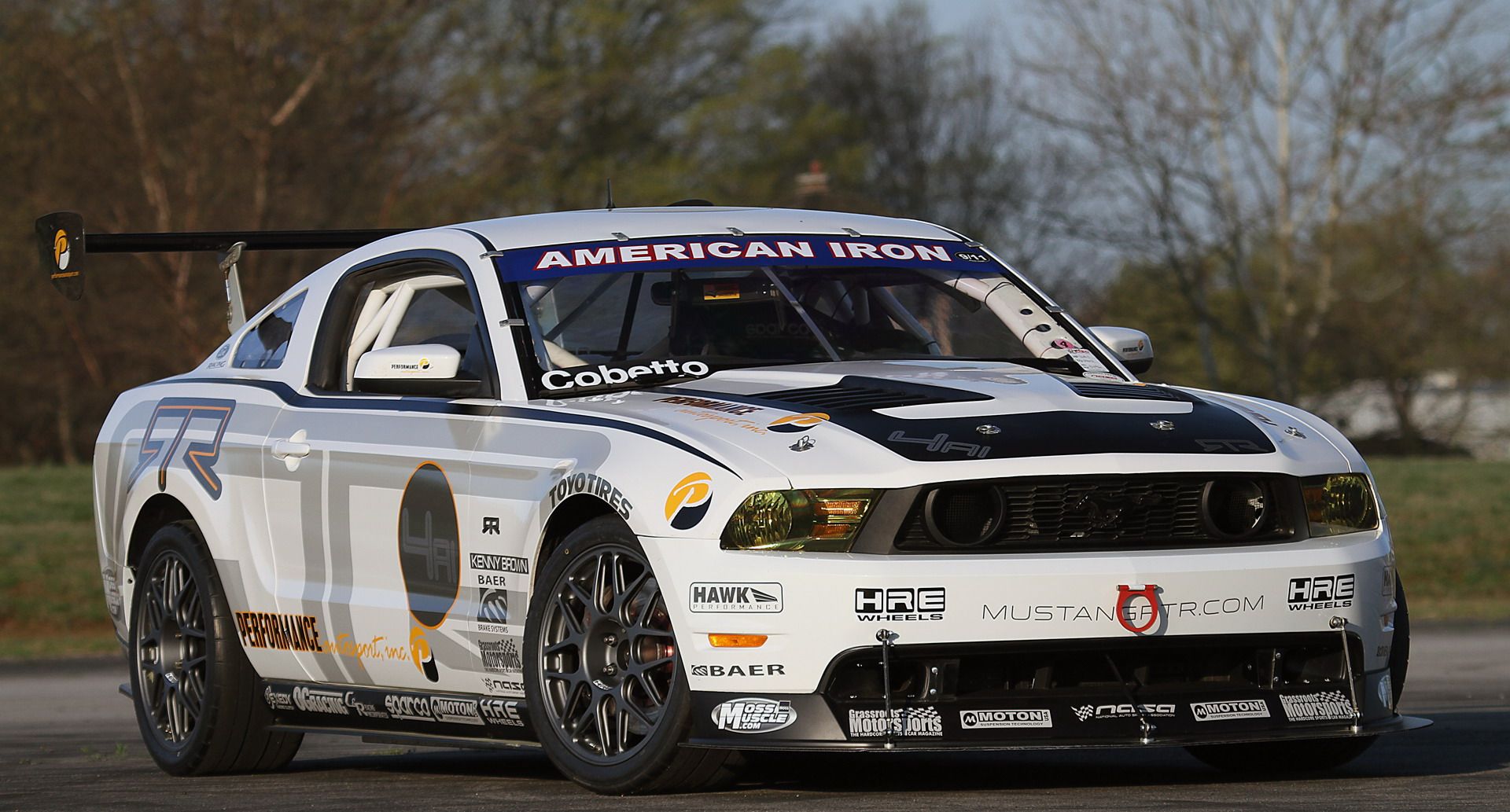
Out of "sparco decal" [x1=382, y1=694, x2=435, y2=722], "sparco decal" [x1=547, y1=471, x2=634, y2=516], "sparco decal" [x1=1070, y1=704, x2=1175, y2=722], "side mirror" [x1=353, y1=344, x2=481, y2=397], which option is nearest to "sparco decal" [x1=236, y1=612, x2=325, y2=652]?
"sparco decal" [x1=382, y1=694, x2=435, y2=722]

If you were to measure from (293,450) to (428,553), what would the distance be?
90cm

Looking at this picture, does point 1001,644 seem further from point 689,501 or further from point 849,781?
point 849,781

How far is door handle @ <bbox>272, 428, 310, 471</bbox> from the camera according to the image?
725 centimetres

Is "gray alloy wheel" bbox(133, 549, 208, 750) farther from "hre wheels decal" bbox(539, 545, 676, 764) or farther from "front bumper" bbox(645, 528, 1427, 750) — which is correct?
"front bumper" bbox(645, 528, 1427, 750)

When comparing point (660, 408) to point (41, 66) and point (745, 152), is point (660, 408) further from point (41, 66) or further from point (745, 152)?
point (745, 152)

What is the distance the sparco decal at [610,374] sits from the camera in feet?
21.4

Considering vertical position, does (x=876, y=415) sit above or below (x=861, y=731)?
above

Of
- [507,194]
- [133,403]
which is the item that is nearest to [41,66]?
[507,194]

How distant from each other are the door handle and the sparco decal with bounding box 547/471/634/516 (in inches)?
57.5

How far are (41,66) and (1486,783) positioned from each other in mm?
25185

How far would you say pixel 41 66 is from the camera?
28.3 m

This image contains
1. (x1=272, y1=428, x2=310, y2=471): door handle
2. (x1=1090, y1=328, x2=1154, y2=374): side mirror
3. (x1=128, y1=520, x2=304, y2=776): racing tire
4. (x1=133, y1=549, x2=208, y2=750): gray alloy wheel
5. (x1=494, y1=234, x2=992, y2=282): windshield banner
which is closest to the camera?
(x1=494, y1=234, x2=992, y2=282): windshield banner

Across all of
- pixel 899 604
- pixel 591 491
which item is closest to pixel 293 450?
pixel 591 491

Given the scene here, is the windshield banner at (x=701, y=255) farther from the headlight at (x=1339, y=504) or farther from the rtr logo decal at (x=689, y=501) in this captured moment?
the headlight at (x=1339, y=504)
